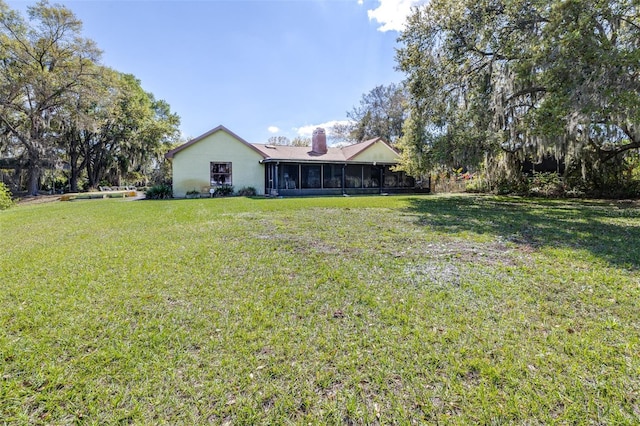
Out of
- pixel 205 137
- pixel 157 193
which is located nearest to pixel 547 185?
pixel 205 137

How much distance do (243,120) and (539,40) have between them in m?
27.0

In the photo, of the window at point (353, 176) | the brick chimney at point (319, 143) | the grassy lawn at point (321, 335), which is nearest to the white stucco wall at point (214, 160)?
the brick chimney at point (319, 143)

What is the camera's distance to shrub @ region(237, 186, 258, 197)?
61.1 ft

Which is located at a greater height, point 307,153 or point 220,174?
point 307,153

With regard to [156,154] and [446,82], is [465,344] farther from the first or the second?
[156,154]

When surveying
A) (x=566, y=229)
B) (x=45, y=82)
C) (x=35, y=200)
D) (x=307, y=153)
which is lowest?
(x=566, y=229)

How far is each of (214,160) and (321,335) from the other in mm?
17794

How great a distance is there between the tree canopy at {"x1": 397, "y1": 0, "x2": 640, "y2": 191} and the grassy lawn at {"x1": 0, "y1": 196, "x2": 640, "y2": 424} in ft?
16.2

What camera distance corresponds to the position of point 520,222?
7.38 meters

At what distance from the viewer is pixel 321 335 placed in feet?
8.02

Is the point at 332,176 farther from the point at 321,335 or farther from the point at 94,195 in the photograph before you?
the point at 321,335

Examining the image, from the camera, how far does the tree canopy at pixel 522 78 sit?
291 inches

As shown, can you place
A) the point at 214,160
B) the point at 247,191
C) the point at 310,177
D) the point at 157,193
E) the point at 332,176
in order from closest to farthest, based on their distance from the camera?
the point at 157,193 → the point at 214,160 → the point at 247,191 → the point at 310,177 → the point at 332,176

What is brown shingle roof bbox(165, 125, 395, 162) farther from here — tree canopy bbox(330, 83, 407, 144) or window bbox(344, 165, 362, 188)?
tree canopy bbox(330, 83, 407, 144)
